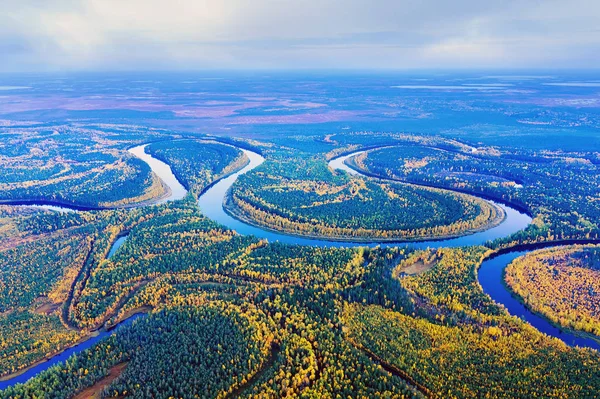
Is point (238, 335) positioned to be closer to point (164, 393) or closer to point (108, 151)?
point (164, 393)

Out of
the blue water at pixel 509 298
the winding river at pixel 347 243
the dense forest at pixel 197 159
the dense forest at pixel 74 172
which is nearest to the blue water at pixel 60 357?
the winding river at pixel 347 243

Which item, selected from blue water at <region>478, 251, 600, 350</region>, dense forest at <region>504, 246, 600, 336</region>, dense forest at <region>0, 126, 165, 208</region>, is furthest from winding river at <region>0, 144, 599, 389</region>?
dense forest at <region>0, 126, 165, 208</region>

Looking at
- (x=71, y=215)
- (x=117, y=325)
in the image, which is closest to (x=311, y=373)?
(x=117, y=325)

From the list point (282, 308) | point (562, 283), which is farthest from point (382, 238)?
point (282, 308)

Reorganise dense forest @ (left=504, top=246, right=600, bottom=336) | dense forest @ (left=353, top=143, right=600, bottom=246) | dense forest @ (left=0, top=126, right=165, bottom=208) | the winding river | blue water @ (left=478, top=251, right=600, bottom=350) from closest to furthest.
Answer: the winding river → blue water @ (left=478, top=251, right=600, bottom=350) → dense forest @ (left=504, top=246, right=600, bottom=336) → dense forest @ (left=353, top=143, right=600, bottom=246) → dense forest @ (left=0, top=126, right=165, bottom=208)

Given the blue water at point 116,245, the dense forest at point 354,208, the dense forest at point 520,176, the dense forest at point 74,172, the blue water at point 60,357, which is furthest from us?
the dense forest at point 74,172

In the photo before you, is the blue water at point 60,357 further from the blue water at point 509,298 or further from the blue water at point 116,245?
the blue water at point 509,298

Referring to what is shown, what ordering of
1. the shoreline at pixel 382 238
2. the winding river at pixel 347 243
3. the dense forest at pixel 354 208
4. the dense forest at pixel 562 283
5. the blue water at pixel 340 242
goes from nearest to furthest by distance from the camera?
the winding river at pixel 347 243 → the dense forest at pixel 562 283 → the blue water at pixel 340 242 → the shoreline at pixel 382 238 → the dense forest at pixel 354 208

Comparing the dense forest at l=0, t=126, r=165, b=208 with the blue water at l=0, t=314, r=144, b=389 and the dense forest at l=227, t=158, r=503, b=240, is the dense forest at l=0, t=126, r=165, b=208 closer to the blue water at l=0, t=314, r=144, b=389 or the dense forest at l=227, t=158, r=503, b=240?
the dense forest at l=227, t=158, r=503, b=240
